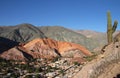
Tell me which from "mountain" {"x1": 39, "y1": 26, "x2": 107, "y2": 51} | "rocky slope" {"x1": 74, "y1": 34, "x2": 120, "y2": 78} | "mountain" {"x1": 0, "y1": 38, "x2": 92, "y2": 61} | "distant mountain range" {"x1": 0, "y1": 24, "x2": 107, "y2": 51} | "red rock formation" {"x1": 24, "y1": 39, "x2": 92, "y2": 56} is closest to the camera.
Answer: "rocky slope" {"x1": 74, "y1": 34, "x2": 120, "y2": 78}

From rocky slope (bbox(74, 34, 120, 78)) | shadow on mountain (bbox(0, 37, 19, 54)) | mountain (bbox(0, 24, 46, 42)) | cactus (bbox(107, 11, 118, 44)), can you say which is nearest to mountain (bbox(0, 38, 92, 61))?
shadow on mountain (bbox(0, 37, 19, 54))

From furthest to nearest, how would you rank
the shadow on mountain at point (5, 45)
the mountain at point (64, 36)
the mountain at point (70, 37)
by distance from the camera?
the mountain at point (64, 36), the mountain at point (70, 37), the shadow on mountain at point (5, 45)

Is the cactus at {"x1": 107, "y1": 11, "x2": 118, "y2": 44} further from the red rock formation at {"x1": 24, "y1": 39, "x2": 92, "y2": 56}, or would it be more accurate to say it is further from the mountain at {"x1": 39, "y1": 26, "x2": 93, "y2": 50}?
the mountain at {"x1": 39, "y1": 26, "x2": 93, "y2": 50}

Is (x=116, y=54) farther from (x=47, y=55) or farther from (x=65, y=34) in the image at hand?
(x=65, y=34)

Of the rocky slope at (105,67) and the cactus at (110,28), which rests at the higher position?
the cactus at (110,28)

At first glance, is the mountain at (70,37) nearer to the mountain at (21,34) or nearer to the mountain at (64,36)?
the mountain at (64,36)

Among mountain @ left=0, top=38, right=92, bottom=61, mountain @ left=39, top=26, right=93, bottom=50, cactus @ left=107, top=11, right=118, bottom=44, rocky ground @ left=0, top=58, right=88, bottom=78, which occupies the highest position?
mountain @ left=39, top=26, right=93, bottom=50

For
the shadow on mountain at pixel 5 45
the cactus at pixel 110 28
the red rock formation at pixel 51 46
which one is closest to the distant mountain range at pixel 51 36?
the shadow on mountain at pixel 5 45

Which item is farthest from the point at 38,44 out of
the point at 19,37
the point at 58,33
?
the point at 58,33
